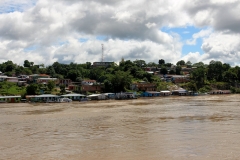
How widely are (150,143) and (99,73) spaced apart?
64.8 m

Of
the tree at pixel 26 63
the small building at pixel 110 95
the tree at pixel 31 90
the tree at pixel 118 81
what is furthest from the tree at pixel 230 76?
the tree at pixel 26 63

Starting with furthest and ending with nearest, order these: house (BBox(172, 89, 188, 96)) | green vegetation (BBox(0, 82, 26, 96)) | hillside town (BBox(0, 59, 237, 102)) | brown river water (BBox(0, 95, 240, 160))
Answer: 1. house (BBox(172, 89, 188, 96))
2. green vegetation (BBox(0, 82, 26, 96))
3. hillside town (BBox(0, 59, 237, 102))
4. brown river water (BBox(0, 95, 240, 160))

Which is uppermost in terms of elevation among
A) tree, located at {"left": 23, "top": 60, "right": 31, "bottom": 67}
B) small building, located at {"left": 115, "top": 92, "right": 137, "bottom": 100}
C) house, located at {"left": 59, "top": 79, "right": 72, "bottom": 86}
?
tree, located at {"left": 23, "top": 60, "right": 31, "bottom": 67}

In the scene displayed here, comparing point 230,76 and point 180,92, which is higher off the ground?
point 230,76

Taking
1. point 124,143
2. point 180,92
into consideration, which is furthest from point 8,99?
point 124,143

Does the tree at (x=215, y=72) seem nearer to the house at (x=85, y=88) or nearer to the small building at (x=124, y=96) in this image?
the small building at (x=124, y=96)

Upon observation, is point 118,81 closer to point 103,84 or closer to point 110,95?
point 103,84

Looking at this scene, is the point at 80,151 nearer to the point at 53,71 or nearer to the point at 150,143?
the point at 150,143

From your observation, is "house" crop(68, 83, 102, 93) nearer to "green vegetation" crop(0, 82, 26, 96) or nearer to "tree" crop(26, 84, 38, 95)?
"tree" crop(26, 84, 38, 95)

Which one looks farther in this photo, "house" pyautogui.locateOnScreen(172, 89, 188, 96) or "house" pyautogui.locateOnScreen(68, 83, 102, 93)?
"house" pyautogui.locateOnScreen(172, 89, 188, 96)

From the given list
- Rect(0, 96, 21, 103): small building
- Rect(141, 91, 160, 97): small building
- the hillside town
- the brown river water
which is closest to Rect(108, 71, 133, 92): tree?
the hillside town

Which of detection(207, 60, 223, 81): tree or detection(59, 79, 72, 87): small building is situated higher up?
detection(207, 60, 223, 81): tree

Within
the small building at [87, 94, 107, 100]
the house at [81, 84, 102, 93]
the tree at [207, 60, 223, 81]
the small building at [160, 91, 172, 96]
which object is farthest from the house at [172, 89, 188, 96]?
the tree at [207, 60, 223, 81]

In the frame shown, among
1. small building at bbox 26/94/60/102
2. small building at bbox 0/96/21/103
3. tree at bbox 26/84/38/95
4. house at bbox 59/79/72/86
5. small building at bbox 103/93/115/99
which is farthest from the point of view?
house at bbox 59/79/72/86
